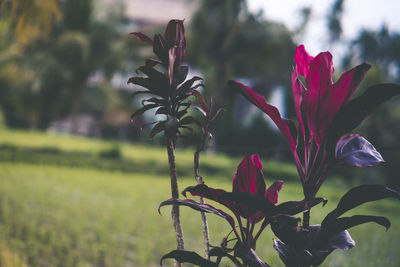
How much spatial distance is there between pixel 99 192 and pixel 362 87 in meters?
7.42

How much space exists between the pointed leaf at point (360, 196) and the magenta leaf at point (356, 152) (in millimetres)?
70

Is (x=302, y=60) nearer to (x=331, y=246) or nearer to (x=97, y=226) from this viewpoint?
(x=331, y=246)

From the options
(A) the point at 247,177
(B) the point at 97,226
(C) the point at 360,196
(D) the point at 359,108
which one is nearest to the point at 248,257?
(A) the point at 247,177

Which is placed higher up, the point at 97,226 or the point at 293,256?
the point at 293,256

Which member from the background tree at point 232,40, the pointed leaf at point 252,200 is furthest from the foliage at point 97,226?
the background tree at point 232,40

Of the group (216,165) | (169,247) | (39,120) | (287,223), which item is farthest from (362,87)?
(39,120)

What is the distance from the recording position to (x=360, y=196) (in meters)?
0.89

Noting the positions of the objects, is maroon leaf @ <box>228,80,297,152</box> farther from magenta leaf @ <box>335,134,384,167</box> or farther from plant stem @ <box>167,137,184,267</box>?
plant stem @ <box>167,137,184,267</box>

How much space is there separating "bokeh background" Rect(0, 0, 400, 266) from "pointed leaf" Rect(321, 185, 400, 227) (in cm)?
35

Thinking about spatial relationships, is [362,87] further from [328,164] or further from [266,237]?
[328,164]

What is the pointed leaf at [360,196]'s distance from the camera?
2.84ft

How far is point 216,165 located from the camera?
353 inches

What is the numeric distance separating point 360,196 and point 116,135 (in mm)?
17782

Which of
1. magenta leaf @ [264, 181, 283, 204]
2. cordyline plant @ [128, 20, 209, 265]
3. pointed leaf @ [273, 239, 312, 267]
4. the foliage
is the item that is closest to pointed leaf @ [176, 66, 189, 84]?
cordyline plant @ [128, 20, 209, 265]
